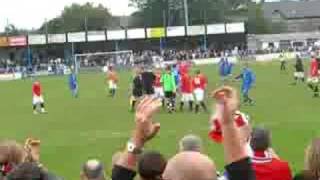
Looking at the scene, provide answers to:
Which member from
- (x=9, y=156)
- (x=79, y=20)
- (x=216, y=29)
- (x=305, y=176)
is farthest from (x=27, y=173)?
(x=79, y=20)

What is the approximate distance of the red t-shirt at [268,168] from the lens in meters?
7.12

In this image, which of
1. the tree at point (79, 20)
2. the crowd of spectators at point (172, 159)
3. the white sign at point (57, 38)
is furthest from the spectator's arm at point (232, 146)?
the tree at point (79, 20)

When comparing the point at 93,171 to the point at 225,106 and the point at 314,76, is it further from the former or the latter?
the point at 314,76

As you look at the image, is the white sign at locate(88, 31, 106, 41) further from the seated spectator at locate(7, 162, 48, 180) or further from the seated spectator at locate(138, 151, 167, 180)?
the seated spectator at locate(7, 162, 48, 180)

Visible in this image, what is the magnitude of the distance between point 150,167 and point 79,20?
403ft

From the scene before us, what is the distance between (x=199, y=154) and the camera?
13.7ft

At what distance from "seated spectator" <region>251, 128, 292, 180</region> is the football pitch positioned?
24.2 feet

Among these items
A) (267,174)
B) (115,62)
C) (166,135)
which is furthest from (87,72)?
(267,174)

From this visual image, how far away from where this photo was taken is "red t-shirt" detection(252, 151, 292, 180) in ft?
23.4

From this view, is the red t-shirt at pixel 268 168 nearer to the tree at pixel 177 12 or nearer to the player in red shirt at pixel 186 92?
the player in red shirt at pixel 186 92

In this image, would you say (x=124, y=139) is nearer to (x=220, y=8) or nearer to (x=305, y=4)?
(x=220, y=8)

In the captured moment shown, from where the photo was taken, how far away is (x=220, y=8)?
133m

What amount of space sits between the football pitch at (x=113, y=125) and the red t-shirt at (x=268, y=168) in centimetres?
741

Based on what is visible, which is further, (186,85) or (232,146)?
(186,85)
